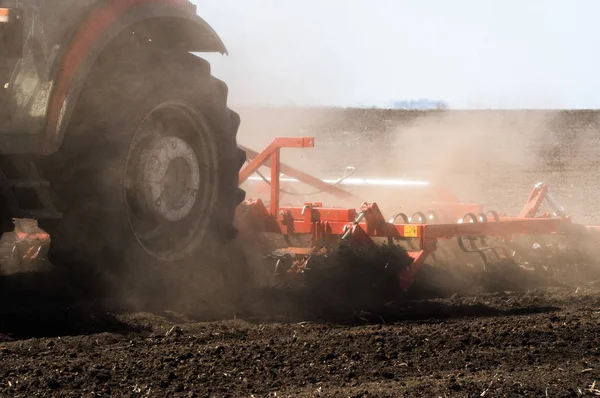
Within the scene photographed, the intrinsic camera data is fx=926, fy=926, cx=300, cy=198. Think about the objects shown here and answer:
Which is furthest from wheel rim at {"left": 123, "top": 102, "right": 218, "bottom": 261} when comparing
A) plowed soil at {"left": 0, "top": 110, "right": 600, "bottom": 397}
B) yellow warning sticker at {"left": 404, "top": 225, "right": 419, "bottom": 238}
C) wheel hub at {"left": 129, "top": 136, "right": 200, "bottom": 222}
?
yellow warning sticker at {"left": 404, "top": 225, "right": 419, "bottom": 238}

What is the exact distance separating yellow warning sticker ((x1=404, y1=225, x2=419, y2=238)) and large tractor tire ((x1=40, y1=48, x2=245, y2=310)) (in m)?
1.18

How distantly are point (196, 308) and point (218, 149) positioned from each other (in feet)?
3.04

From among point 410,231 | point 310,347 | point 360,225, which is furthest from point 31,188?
point 410,231

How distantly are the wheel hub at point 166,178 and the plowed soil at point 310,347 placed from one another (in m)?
0.53

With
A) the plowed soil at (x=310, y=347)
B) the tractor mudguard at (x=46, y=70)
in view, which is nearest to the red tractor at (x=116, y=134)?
the tractor mudguard at (x=46, y=70)

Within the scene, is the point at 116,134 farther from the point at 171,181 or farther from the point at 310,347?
the point at 310,347

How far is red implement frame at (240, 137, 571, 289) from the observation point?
589 centimetres

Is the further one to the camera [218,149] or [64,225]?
[218,149]

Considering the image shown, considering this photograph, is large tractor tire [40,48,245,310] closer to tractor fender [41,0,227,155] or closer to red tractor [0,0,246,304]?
red tractor [0,0,246,304]

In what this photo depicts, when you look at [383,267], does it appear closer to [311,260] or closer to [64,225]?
[311,260]

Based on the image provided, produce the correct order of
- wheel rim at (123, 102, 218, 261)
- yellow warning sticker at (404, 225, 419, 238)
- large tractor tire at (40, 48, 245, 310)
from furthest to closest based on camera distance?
yellow warning sticker at (404, 225, 419, 238), wheel rim at (123, 102, 218, 261), large tractor tire at (40, 48, 245, 310)

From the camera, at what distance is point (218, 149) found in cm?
500

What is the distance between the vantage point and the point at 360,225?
5980mm

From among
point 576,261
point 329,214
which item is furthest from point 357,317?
point 576,261
